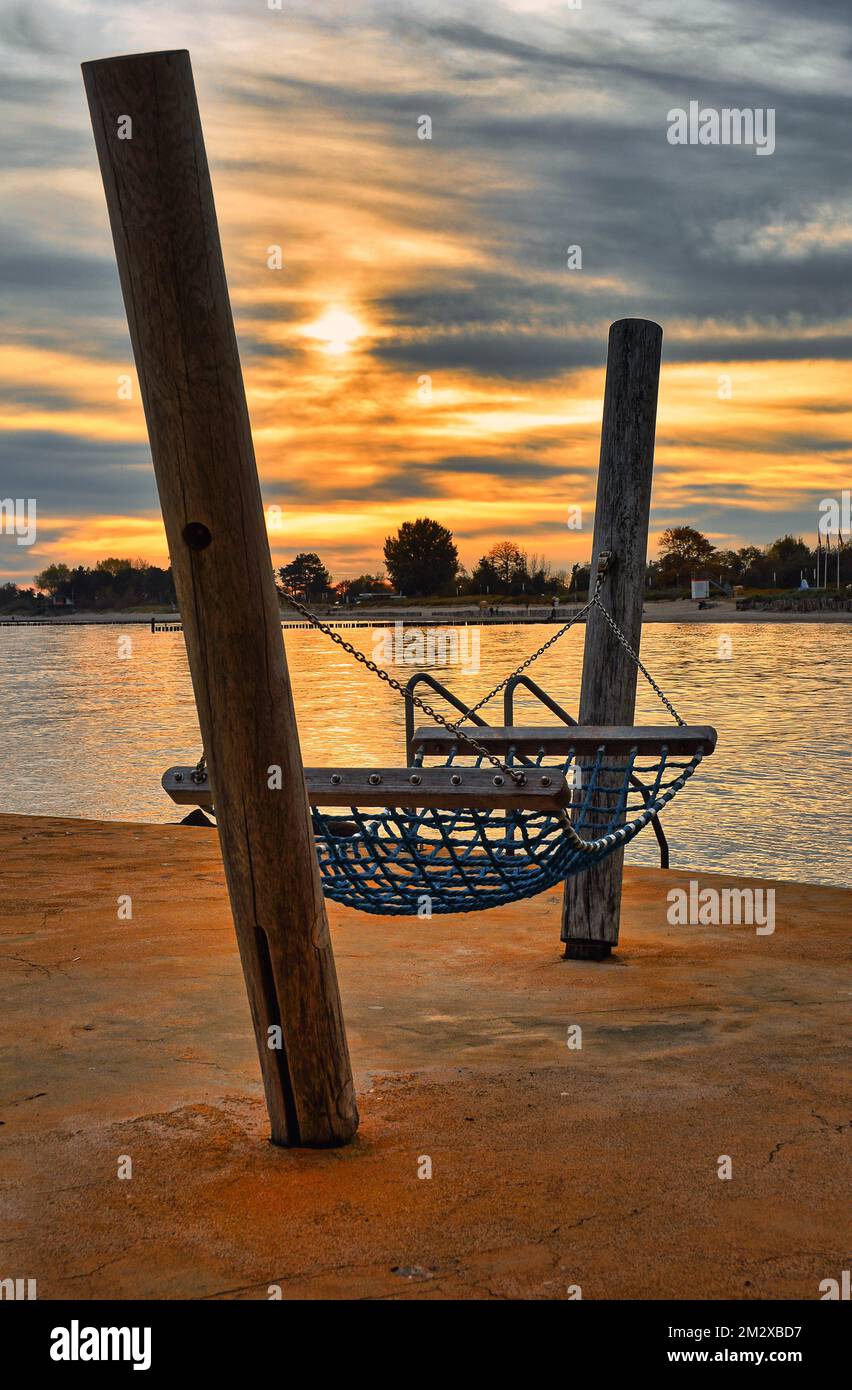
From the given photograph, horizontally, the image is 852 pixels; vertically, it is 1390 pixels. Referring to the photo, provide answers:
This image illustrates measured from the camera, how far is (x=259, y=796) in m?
2.91

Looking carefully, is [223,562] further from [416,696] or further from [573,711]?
[573,711]

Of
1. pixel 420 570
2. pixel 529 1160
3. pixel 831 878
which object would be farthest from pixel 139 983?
pixel 420 570

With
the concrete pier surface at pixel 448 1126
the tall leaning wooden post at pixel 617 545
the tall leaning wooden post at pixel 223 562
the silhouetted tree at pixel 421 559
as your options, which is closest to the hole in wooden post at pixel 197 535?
the tall leaning wooden post at pixel 223 562

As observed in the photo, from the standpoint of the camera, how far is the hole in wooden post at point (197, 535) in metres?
2.73

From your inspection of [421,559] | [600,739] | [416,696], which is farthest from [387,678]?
[421,559]

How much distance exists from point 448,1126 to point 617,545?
271 cm

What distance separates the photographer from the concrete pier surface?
8.45 ft

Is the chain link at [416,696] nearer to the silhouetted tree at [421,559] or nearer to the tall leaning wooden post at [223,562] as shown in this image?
the tall leaning wooden post at [223,562]

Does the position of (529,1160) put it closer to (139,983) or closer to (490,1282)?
(490,1282)

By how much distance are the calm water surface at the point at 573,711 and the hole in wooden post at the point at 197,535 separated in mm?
8377

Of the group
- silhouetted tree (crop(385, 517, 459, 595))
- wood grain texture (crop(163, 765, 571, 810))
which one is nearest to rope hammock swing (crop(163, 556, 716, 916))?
wood grain texture (crop(163, 765, 571, 810))

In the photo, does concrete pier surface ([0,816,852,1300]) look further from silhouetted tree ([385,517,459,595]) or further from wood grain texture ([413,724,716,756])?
silhouetted tree ([385,517,459,595])

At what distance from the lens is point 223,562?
2.75 meters

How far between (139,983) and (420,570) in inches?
4173
